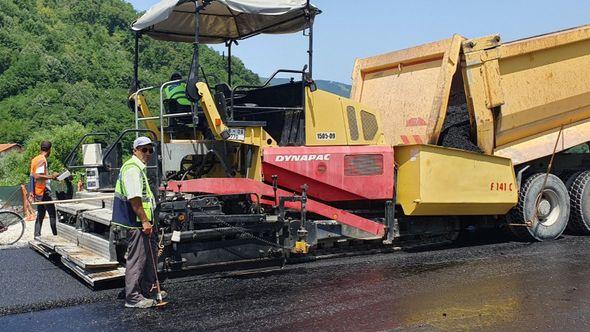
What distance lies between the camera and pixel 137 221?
4934 mm

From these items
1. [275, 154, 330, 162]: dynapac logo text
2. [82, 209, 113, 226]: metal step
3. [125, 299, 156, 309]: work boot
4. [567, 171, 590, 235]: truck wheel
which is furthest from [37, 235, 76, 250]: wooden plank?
[567, 171, 590, 235]: truck wheel

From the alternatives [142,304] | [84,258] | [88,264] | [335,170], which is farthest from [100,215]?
[335,170]

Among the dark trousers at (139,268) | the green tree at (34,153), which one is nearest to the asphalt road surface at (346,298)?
the dark trousers at (139,268)

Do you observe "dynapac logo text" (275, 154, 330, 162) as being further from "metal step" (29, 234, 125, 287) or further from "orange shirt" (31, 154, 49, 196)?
"orange shirt" (31, 154, 49, 196)

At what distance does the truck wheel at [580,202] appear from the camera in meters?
8.04

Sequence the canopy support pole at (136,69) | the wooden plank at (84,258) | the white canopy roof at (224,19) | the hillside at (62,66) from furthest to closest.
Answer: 1. the hillside at (62,66)
2. the canopy support pole at (136,69)
3. the white canopy roof at (224,19)
4. the wooden plank at (84,258)

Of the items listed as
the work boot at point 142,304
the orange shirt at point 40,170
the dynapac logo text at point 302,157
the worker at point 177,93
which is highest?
the worker at point 177,93

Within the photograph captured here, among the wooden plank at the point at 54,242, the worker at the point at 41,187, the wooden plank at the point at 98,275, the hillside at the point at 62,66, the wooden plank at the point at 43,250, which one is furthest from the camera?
the hillside at the point at 62,66

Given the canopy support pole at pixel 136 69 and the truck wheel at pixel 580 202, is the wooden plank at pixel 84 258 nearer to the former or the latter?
the canopy support pole at pixel 136 69

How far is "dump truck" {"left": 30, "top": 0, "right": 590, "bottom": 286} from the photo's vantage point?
19.2ft

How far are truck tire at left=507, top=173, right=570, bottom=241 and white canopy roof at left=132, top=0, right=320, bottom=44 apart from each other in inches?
137

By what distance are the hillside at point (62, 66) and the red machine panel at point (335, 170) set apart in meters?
40.2

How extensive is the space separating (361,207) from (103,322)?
135 inches

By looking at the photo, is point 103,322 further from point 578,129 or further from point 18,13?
point 18,13
